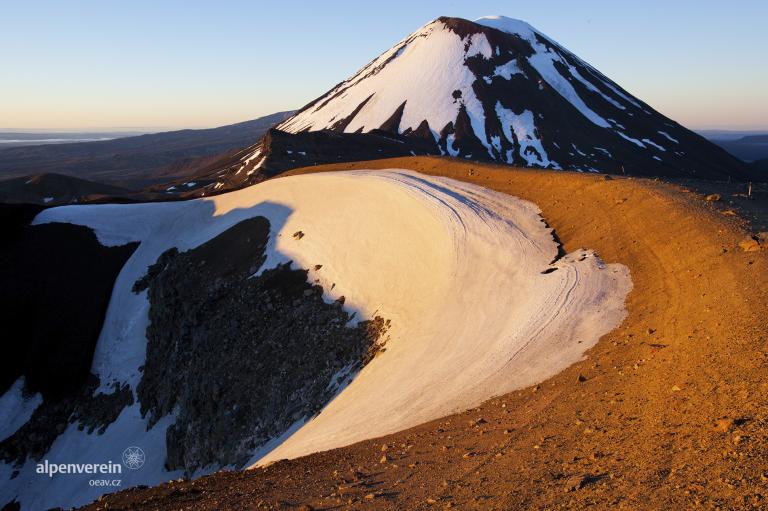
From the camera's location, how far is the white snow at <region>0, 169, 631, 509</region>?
17297mm

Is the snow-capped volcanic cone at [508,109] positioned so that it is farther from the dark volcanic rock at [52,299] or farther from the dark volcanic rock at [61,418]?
the dark volcanic rock at [61,418]

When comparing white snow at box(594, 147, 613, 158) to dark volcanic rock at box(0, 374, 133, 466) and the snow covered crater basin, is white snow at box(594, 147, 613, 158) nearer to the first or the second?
the snow covered crater basin

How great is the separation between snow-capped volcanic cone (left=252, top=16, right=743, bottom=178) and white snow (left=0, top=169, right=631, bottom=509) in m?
55.5

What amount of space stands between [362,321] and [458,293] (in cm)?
480

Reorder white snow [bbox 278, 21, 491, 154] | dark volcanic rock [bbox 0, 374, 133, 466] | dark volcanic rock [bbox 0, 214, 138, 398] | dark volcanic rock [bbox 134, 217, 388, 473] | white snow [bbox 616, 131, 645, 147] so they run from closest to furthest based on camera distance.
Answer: dark volcanic rock [bbox 134, 217, 388, 473] < dark volcanic rock [bbox 0, 374, 133, 466] < dark volcanic rock [bbox 0, 214, 138, 398] < white snow [bbox 616, 131, 645, 147] < white snow [bbox 278, 21, 491, 154]

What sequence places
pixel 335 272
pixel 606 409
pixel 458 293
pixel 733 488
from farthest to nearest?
pixel 335 272, pixel 458 293, pixel 606 409, pixel 733 488

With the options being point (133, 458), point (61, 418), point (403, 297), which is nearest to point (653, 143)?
point (403, 297)

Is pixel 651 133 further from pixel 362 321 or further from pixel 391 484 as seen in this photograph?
pixel 391 484

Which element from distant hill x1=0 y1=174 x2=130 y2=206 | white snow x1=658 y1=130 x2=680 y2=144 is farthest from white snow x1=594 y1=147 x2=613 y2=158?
distant hill x1=0 y1=174 x2=130 y2=206

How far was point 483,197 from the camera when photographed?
32188 millimetres

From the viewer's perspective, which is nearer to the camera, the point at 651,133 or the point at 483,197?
the point at 483,197

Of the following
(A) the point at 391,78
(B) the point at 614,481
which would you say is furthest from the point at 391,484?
(A) the point at 391,78

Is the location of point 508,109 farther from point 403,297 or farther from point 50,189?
point 403,297

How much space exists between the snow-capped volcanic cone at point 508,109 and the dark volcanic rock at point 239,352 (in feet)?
192
